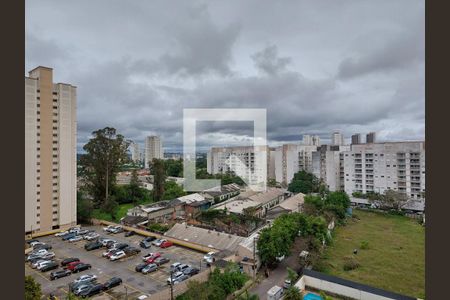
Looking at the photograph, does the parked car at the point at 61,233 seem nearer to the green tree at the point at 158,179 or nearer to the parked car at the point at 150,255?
the parked car at the point at 150,255

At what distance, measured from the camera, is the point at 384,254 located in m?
9.23

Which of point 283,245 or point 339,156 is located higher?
point 339,156

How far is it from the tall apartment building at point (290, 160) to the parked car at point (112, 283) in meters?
19.3

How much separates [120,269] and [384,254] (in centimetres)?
874

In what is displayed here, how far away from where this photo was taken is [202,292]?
5.43 m

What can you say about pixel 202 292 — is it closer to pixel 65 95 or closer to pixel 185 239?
pixel 185 239

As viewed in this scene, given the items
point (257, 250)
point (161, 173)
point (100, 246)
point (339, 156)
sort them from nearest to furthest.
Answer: point (257, 250), point (100, 246), point (161, 173), point (339, 156)

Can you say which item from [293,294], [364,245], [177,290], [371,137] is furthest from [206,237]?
[371,137]

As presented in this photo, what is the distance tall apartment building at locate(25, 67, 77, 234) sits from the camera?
11.1m

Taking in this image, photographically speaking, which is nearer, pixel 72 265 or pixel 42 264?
pixel 72 265

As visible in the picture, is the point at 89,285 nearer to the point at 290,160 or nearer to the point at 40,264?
the point at 40,264

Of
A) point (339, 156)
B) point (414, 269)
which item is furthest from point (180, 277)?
point (339, 156)

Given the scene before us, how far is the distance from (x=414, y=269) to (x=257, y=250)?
4819 mm

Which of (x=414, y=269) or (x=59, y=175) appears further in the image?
(x=59, y=175)
